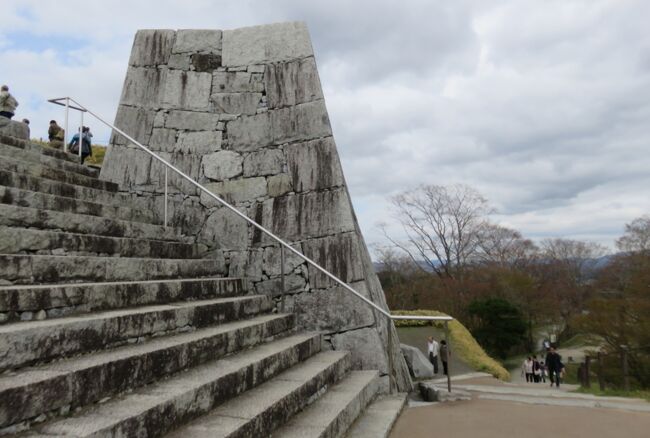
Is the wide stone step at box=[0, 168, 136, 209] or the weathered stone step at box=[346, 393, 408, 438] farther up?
the wide stone step at box=[0, 168, 136, 209]

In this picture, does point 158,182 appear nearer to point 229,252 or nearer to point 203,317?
point 229,252

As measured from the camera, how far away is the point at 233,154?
499 cm

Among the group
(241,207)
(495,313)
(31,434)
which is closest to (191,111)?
(241,207)

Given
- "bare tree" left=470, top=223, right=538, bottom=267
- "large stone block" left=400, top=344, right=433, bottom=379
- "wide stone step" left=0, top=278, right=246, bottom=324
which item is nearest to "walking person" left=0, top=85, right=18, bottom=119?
"wide stone step" left=0, top=278, right=246, bottom=324

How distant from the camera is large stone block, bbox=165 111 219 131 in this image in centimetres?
511

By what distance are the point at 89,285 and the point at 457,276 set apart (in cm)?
2661

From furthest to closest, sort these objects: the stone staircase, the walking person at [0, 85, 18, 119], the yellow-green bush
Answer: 1. the yellow-green bush
2. the walking person at [0, 85, 18, 119]
3. the stone staircase

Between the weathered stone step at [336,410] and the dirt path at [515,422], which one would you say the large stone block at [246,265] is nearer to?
the weathered stone step at [336,410]

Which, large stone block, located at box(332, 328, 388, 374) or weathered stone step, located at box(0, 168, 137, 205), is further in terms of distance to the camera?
large stone block, located at box(332, 328, 388, 374)

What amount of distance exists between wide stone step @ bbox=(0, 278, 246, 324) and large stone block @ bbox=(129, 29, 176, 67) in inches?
131

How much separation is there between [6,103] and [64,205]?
5.19 m

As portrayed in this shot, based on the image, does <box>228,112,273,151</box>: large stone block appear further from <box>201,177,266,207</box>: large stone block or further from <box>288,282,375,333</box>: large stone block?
<box>288,282,375,333</box>: large stone block

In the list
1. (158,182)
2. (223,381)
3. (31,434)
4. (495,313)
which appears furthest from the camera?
(495,313)

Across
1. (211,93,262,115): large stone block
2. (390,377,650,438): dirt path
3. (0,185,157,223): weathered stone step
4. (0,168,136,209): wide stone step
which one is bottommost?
(390,377,650,438): dirt path
